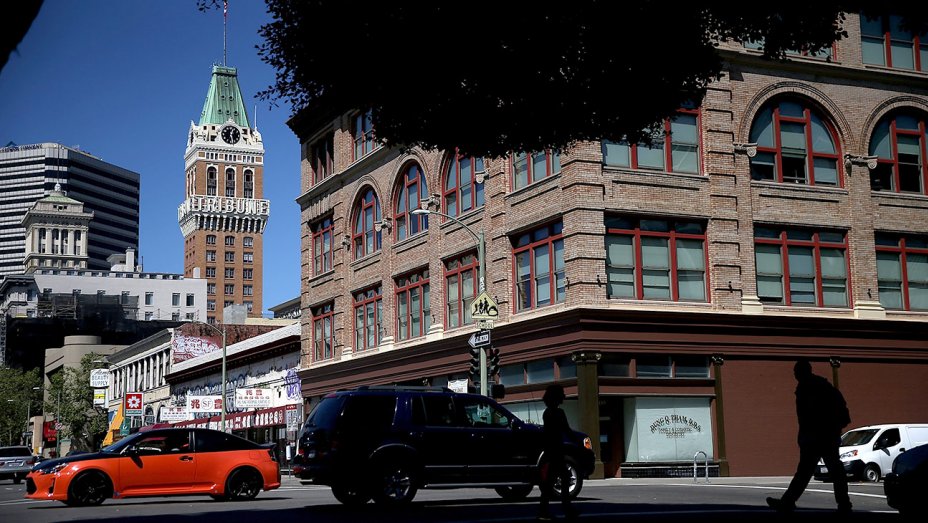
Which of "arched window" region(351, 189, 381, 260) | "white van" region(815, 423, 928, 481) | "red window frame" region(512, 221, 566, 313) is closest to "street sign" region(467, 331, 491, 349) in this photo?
"red window frame" region(512, 221, 566, 313)

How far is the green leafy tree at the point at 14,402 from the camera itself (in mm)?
114938

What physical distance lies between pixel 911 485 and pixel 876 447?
55.5 ft

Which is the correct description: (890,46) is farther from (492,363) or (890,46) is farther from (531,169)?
(492,363)

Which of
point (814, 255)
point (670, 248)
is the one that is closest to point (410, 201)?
point (670, 248)

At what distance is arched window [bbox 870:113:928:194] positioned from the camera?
40188 millimetres

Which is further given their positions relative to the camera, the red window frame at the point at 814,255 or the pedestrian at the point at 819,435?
the red window frame at the point at 814,255

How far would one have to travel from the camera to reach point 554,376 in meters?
36.0

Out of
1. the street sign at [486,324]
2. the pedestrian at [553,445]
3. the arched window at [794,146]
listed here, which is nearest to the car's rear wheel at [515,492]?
the pedestrian at [553,445]

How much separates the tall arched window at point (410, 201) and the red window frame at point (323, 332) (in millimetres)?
7602

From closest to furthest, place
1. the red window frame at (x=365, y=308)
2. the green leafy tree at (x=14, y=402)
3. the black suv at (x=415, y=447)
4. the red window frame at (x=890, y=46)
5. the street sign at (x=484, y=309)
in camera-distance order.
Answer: the black suv at (x=415, y=447), the street sign at (x=484, y=309), the red window frame at (x=890, y=46), the red window frame at (x=365, y=308), the green leafy tree at (x=14, y=402)

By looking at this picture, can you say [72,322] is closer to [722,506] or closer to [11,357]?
[11,357]

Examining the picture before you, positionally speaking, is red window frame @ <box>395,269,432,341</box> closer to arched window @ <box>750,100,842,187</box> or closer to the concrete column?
the concrete column

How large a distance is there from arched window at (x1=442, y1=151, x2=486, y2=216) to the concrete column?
8.75 meters

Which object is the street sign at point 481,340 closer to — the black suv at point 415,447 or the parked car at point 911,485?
the black suv at point 415,447
